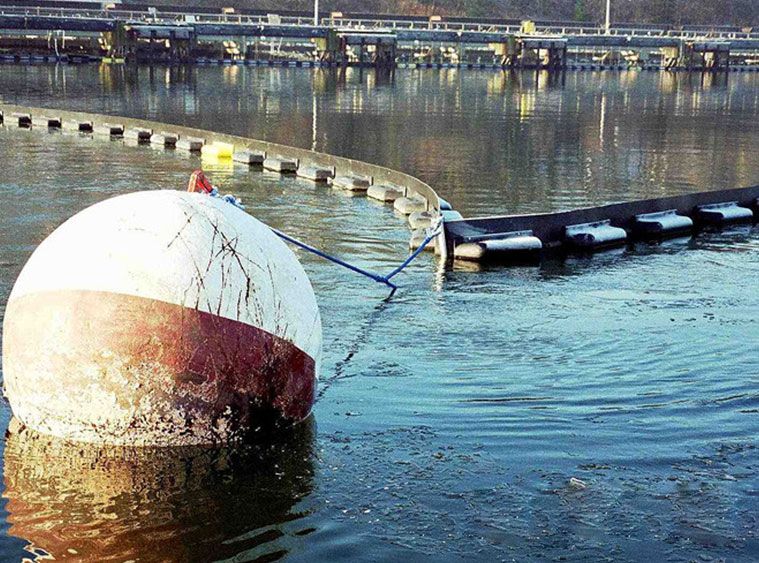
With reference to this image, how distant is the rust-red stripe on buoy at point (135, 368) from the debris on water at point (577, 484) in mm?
2956

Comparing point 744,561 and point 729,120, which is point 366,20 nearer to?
point 729,120

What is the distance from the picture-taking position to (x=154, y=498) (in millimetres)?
10805

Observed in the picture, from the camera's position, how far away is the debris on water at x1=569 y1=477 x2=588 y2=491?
1114 centimetres

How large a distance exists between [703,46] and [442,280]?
4778 inches

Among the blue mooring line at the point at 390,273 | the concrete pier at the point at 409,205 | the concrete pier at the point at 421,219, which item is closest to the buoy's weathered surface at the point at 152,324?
the blue mooring line at the point at 390,273

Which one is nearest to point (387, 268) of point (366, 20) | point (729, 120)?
point (729, 120)

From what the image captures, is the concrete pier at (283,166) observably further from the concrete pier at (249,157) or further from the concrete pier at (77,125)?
the concrete pier at (77,125)

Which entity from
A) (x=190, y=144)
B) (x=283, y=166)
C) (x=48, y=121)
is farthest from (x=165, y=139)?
(x=48, y=121)

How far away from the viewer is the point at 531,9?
17900 cm

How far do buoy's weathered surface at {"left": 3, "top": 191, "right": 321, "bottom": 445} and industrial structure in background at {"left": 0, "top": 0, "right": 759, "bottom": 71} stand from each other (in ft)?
333

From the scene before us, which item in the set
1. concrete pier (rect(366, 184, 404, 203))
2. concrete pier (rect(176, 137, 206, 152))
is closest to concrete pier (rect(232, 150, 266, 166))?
concrete pier (rect(176, 137, 206, 152))

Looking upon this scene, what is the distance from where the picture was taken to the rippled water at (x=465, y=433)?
33.4 ft

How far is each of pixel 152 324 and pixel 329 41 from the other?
369 feet

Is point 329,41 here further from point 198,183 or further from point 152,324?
point 152,324
